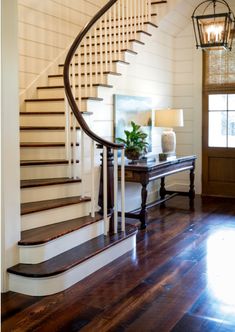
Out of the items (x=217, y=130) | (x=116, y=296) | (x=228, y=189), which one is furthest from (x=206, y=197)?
(x=116, y=296)

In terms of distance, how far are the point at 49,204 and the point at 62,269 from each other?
80 centimetres

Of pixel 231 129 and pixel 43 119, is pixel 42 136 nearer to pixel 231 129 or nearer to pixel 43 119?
pixel 43 119

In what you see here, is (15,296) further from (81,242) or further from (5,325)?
(81,242)

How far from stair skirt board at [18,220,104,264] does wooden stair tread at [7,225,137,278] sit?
0.04 metres

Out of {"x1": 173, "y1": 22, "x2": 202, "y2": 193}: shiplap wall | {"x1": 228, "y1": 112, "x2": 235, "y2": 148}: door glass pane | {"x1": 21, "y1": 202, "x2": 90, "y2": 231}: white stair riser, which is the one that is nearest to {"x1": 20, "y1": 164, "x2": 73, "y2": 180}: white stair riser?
{"x1": 21, "y1": 202, "x2": 90, "y2": 231}: white stair riser

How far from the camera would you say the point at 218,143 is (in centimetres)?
721

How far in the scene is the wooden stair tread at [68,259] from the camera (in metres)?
3.02

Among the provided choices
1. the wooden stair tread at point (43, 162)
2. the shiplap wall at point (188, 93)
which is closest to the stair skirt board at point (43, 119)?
the wooden stair tread at point (43, 162)

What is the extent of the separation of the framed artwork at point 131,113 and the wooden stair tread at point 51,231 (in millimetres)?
1888

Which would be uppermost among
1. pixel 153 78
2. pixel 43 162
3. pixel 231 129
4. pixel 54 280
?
pixel 153 78

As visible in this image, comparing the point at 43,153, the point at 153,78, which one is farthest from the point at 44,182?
the point at 153,78

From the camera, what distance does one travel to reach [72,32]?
5.93 metres

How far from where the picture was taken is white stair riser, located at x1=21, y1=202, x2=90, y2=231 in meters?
3.46

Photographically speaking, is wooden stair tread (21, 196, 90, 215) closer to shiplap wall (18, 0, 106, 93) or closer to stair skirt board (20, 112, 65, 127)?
stair skirt board (20, 112, 65, 127)
